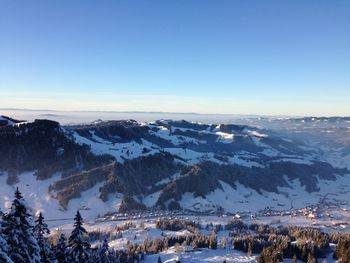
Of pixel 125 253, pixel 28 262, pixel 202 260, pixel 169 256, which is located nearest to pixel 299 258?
pixel 202 260

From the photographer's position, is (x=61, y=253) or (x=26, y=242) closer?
(x=26, y=242)

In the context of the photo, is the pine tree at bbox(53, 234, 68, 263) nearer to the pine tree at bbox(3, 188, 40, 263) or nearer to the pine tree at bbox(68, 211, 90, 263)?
the pine tree at bbox(68, 211, 90, 263)

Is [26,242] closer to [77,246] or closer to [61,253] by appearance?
[77,246]

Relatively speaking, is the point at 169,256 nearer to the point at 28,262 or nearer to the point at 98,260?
the point at 98,260

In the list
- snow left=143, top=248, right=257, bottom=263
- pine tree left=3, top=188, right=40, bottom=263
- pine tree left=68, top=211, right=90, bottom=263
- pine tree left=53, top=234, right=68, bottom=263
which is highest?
pine tree left=3, top=188, right=40, bottom=263

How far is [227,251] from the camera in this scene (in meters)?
197

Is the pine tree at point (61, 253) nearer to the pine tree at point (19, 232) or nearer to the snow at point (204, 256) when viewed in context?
the pine tree at point (19, 232)

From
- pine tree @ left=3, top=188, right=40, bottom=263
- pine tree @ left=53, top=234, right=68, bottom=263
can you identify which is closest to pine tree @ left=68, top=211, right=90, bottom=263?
pine tree @ left=53, top=234, right=68, bottom=263

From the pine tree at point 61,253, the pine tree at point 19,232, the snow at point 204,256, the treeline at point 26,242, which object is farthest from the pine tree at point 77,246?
the snow at point 204,256

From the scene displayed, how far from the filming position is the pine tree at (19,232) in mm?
48028

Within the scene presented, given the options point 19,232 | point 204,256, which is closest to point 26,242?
point 19,232

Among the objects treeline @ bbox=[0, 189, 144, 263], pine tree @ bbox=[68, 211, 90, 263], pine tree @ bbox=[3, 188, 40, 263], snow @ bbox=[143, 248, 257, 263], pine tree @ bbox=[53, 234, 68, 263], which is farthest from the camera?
snow @ bbox=[143, 248, 257, 263]

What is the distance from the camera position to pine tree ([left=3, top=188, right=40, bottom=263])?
1891 inches

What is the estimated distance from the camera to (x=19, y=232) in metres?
48.6
